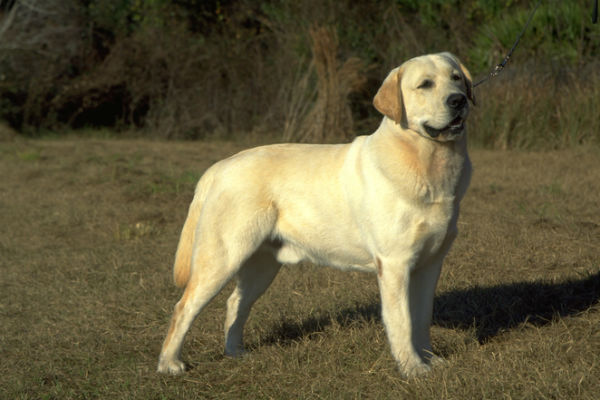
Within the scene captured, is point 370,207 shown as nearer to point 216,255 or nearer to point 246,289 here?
point 216,255

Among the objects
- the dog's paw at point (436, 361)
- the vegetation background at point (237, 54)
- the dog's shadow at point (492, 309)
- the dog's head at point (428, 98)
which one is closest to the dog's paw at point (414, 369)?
the dog's paw at point (436, 361)

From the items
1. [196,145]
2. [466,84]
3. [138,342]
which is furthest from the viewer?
[196,145]

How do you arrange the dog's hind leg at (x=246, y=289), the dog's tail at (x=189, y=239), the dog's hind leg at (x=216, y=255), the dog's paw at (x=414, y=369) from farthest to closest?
the dog's hind leg at (x=246, y=289) < the dog's tail at (x=189, y=239) < the dog's hind leg at (x=216, y=255) < the dog's paw at (x=414, y=369)

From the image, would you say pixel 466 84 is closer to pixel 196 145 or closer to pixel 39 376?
pixel 39 376

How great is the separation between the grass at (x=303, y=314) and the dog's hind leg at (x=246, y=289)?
0.48ft

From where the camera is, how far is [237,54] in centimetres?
1568

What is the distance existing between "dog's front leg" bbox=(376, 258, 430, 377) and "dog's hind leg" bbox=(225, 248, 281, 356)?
2.74 ft

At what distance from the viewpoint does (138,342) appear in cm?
407

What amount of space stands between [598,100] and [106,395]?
29.0ft

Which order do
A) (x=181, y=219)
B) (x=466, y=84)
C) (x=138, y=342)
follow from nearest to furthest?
(x=466, y=84) < (x=138, y=342) < (x=181, y=219)

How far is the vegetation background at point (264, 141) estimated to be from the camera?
3494mm

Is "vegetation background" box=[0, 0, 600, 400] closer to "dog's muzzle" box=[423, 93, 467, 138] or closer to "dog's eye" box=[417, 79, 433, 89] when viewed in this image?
"dog's muzzle" box=[423, 93, 467, 138]

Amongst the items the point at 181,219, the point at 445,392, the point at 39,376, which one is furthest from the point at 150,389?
the point at 181,219

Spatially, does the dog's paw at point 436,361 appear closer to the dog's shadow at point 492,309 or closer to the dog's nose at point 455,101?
the dog's shadow at point 492,309
